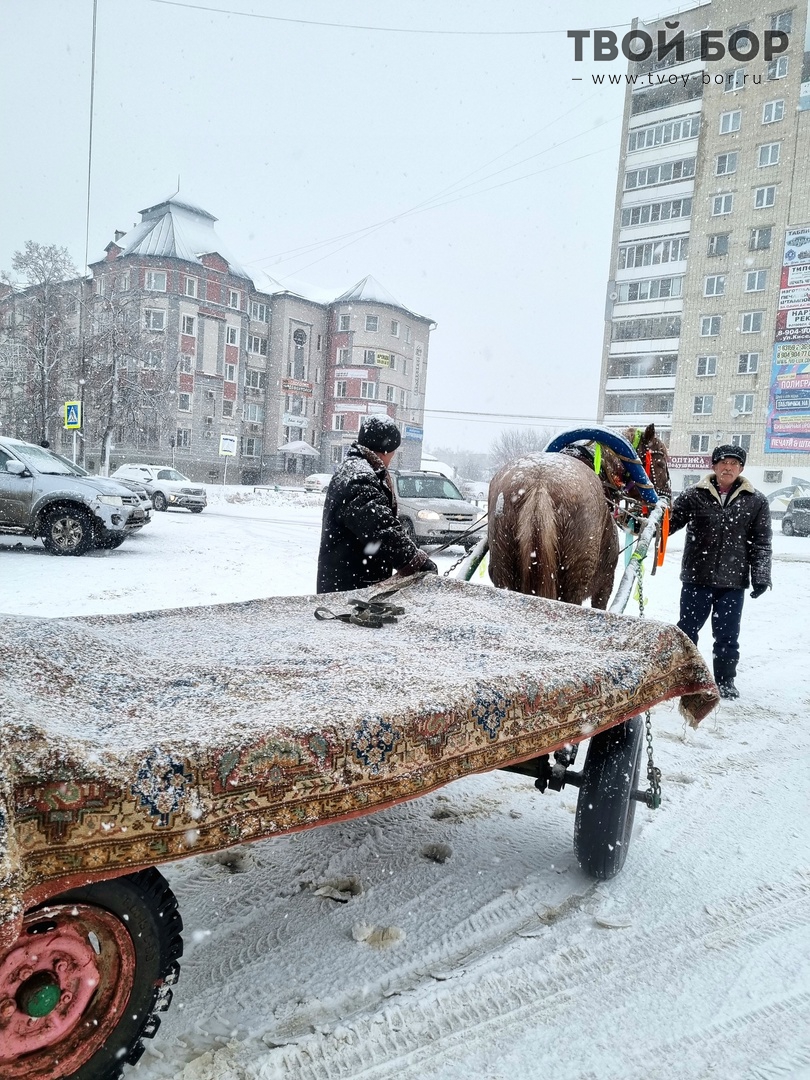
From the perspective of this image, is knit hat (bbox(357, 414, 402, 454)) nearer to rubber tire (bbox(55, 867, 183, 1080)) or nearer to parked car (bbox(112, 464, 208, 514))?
rubber tire (bbox(55, 867, 183, 1080))

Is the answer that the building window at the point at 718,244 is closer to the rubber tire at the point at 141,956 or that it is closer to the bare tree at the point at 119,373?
the bare tree at the point at 119,373

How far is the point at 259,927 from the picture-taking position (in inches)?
97.8

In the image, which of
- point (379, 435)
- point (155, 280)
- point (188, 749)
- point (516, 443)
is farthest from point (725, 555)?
point (516, 443)

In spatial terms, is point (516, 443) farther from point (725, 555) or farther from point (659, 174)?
point (725, 555)

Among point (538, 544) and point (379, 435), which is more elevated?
point (379, 435)

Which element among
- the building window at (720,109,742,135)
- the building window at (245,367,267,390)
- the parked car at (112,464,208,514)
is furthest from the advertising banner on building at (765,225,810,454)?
the building window at (245,367,267,390)

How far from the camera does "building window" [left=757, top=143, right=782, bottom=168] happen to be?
132 ft

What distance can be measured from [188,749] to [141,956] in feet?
1.70

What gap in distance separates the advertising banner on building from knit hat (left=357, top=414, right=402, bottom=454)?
39978mm

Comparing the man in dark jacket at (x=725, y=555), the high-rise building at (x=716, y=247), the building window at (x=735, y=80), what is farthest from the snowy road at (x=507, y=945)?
the building window at (x=735, y=80)

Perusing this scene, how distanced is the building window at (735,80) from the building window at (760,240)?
8570mm

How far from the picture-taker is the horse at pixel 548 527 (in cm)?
377

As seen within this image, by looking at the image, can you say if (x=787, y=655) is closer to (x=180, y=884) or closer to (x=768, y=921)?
(x=768, y=921)

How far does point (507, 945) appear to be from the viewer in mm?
2428
